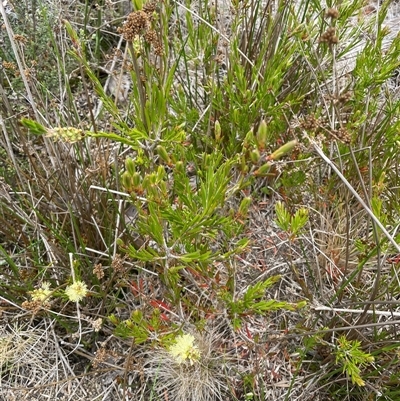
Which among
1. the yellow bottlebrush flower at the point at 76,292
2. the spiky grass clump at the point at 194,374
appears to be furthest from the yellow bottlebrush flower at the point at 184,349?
the yellow bottlebrush flower at the point at 76,292

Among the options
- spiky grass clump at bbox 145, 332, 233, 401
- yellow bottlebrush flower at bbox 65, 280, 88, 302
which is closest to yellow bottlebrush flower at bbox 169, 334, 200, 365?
spiky grass clump at bbox 145, 332, 233, 401

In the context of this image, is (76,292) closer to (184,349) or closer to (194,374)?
(184,349)

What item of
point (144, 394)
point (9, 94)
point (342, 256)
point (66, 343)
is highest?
point (9, 94)

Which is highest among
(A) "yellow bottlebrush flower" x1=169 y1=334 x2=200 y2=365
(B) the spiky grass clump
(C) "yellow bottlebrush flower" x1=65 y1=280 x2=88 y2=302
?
Answer: (C) "yellow bottlebrush flower" x1=65 y1=280 x2=88 y2=302

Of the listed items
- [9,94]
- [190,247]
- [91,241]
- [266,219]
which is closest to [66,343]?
[91,241]

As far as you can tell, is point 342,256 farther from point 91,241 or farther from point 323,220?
point 91,241

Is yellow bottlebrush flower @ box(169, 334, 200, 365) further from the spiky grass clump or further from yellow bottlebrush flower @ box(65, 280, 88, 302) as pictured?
yellow bottlebrush flower @ box(65, 280, 88, 302)

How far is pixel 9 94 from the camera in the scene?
2.18 metres

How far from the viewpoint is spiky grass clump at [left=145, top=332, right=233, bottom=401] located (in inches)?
59.0

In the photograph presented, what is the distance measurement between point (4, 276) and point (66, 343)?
0.34m

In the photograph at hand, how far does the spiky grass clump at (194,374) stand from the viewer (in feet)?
4.91

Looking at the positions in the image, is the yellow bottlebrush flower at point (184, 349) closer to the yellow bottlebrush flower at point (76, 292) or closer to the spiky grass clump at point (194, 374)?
the spiky grass clump at point (194, 374)

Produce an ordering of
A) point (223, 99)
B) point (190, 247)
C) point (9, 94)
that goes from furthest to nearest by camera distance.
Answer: point (9, 94), point (223, 99), point (190, 247)

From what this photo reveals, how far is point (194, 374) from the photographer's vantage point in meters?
1.52
